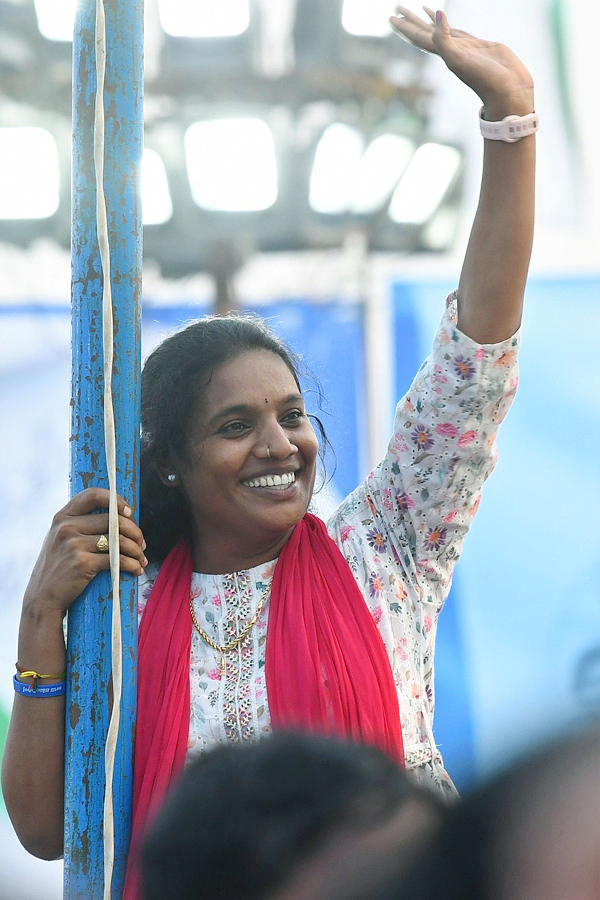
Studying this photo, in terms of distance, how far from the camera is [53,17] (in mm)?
3355

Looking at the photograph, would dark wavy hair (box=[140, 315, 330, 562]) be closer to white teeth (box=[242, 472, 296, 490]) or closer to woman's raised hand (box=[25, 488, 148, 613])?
white teeth (box=[242, 472, 296, 490])

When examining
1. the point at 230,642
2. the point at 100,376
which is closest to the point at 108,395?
the point at 100,376

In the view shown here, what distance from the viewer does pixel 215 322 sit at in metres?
1.90

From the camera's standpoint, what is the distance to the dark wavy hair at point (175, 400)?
70.2 inches

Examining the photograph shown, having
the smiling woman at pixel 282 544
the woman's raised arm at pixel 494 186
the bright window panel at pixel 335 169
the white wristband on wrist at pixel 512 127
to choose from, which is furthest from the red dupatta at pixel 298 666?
the bright window panel at pixel 335 169

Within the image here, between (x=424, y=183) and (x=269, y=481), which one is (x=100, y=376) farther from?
(x=424, y=183)

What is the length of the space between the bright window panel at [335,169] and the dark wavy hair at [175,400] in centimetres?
164

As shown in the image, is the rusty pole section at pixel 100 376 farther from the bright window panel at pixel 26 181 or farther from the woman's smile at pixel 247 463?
the bright window panel at pixel 26 181

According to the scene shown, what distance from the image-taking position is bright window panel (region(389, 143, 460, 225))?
3379 millimetres

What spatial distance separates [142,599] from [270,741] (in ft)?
3.86

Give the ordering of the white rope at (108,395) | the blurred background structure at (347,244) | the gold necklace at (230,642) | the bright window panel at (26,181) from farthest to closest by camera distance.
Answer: the bright window panel at (26,181)
the blurred background structure at (347,244)
the gold necklace at (230,642)
the white rope at (108,395)

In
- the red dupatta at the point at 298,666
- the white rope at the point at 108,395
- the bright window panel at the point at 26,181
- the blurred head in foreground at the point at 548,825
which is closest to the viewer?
the blurred head in foreground at the point at 548,825

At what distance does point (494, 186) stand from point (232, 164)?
86.0 inches

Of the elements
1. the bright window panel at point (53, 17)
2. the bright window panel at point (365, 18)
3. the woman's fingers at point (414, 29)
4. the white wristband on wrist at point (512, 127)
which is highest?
the bright window panel at point (53, 17)
